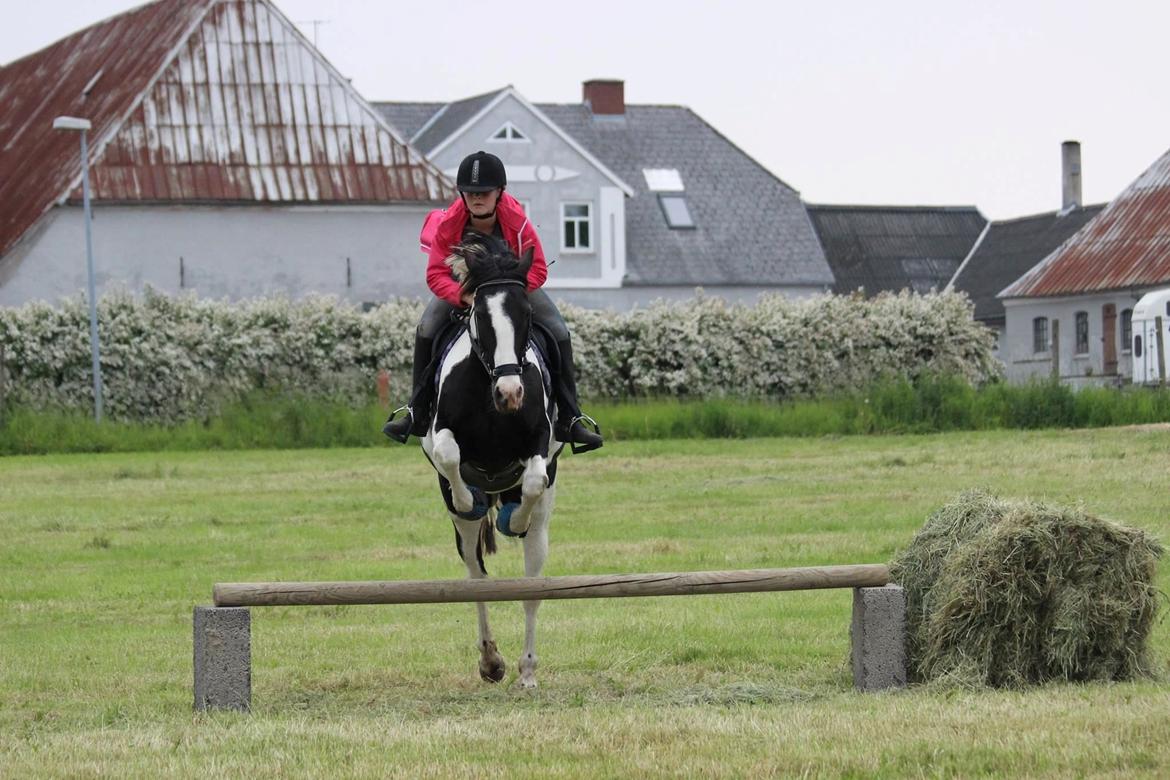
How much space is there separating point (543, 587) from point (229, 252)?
1351 inches

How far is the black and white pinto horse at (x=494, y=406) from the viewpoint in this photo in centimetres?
907

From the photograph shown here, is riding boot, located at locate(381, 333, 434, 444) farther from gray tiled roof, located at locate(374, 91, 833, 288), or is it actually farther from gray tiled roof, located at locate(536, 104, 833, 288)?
gray tiled roof, located at locate(536, 104, 833, 288)

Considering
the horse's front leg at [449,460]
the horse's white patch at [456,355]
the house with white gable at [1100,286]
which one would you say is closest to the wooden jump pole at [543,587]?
the horse's front leg at [449,460]

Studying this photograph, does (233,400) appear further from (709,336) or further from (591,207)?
(591,207)

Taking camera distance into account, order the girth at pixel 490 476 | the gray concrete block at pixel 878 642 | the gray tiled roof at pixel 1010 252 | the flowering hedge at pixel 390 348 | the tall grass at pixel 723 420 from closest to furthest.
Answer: the gray concrete block at pixel 878 642, the girth at pixel 490 476, the tall grass at pixel 723 420, the flowering hedge at pixel 390 348, the gray tiled roof at pixel 1010 252

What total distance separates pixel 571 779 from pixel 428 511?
41.3 ft

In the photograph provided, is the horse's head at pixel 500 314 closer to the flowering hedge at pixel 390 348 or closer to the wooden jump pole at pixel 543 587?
the wooden jump pole at pixel 543 587

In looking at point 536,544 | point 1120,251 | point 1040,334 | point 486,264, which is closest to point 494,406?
point 486,264

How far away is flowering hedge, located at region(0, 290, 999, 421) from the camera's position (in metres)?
29.8

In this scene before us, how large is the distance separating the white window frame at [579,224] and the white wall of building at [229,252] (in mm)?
12854

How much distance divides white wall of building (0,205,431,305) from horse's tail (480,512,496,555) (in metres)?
30.7

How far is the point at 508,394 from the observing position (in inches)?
350

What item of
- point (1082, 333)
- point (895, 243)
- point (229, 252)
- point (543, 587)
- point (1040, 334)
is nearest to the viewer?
point (543, 587)

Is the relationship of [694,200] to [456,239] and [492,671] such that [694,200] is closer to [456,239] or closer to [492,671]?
[456,239]
